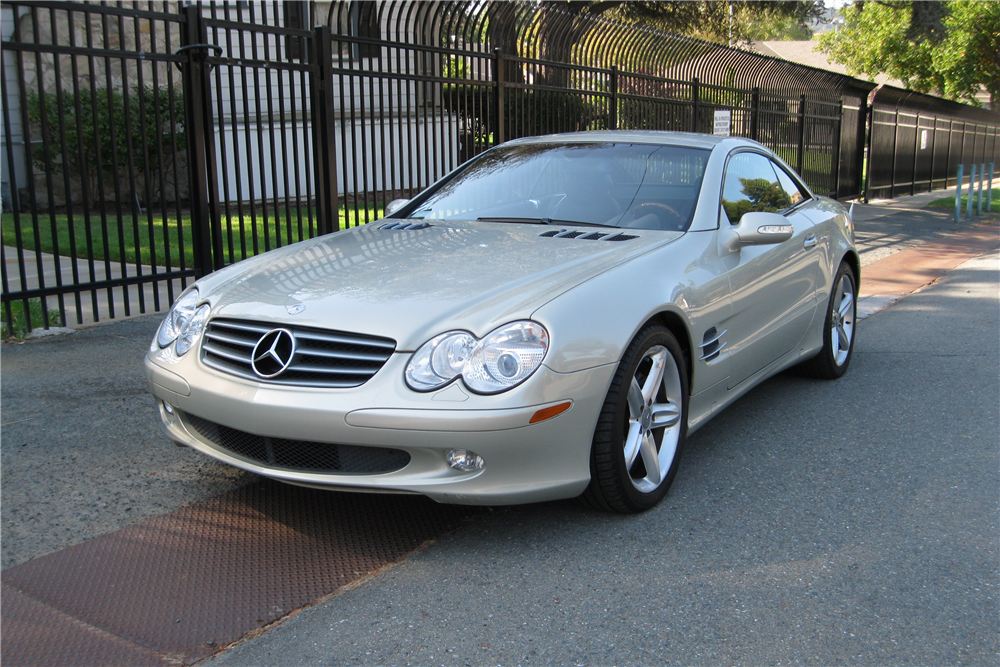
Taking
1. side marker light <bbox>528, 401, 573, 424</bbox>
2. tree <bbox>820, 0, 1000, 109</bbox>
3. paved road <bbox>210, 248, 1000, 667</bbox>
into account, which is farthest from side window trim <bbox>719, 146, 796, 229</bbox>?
tree <bbox>820, 0, 1000, 109</bbox>

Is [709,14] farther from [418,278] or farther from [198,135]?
[418,278]

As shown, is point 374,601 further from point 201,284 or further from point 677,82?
point 677,82

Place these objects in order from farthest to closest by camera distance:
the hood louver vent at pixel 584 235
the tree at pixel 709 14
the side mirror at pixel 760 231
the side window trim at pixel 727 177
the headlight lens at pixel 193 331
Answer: the tree at pixel 709 14 < the side window trim at pixel 727 177 < the side mirror at pixel 760 231 < the hood louver vent at pixel 584 235 < the headlight lens at pixel 193 331

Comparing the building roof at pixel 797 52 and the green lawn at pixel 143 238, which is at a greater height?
the building roof at pixel 797 52

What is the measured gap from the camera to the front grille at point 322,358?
9.69 ft

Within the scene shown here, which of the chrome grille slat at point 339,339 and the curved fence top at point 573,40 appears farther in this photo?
the curved fence top at point 573,40

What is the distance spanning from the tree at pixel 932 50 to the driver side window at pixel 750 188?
119ft

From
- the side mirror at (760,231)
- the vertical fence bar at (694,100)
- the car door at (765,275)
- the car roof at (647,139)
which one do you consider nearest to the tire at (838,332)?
the car door at (765,275)

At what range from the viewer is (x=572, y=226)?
167 inches

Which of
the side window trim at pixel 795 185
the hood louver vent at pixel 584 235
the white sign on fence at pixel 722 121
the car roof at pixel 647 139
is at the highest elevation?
the white sign on fence at pixel 722 121

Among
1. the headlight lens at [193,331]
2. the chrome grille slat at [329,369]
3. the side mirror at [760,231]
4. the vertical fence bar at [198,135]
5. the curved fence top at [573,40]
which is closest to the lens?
the chrome grille slat at [329,369]

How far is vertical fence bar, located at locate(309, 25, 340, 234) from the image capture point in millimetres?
7398

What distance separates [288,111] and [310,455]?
11.8 meters

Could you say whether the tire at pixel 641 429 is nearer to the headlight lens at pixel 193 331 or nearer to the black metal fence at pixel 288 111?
the headlight lens at pixel 193 331
